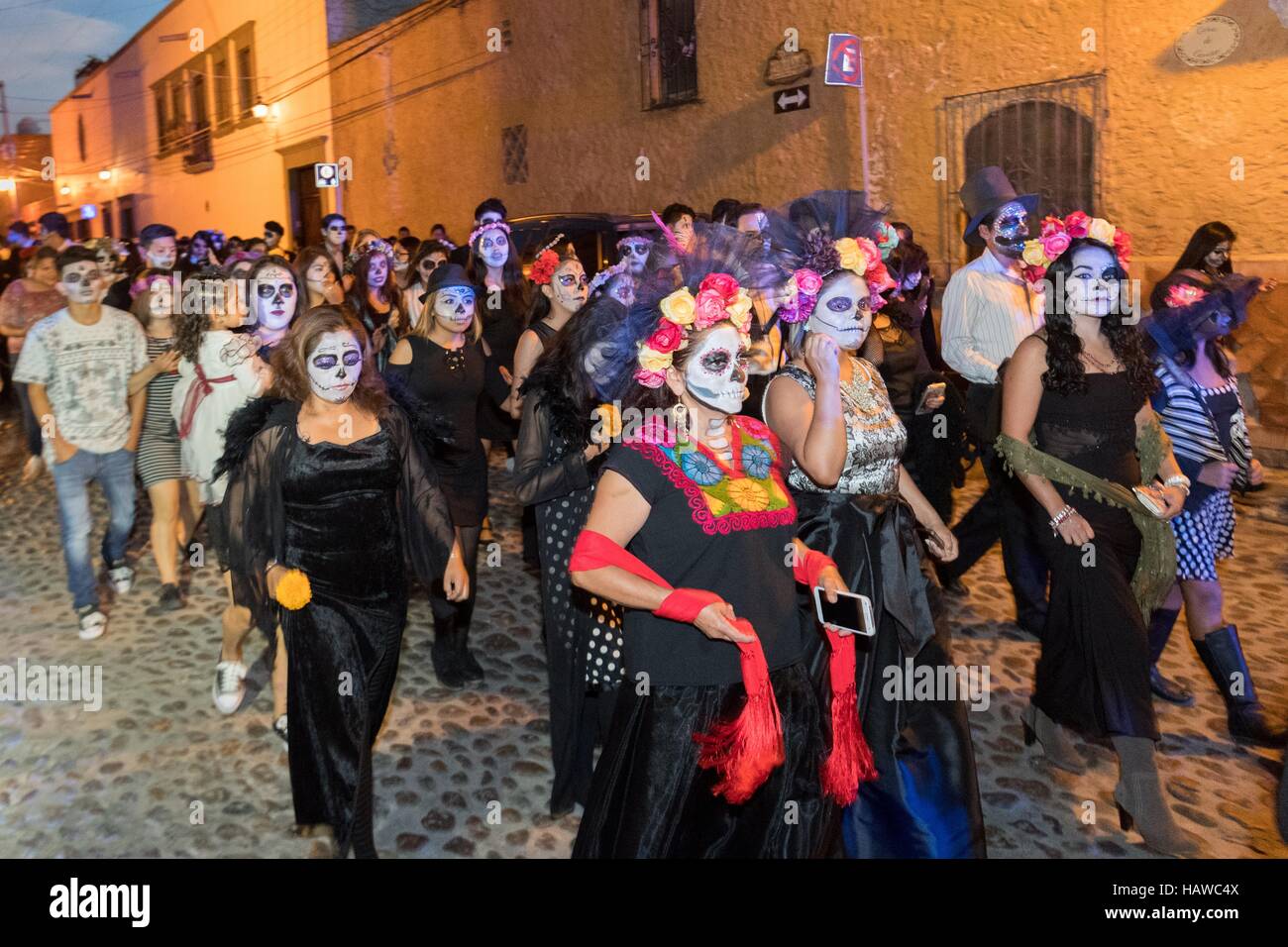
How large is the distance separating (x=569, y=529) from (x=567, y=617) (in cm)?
34

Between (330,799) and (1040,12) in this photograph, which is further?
(1040,12)

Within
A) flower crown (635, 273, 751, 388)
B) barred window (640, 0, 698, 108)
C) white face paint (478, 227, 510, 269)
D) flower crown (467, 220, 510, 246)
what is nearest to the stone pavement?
flower crown (635, 273, 751, 388)

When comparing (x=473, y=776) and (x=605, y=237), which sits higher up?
(x=605, y=237)

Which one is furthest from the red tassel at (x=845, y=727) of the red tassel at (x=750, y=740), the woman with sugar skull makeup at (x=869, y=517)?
the woman with sugar skull makeup at (x=869, y=517)

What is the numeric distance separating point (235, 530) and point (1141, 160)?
912 cm

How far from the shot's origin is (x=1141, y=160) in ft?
35.1

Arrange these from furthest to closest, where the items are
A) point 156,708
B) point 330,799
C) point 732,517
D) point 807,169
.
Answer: point 807,169
point 156,708
point 330,799
point 732,517

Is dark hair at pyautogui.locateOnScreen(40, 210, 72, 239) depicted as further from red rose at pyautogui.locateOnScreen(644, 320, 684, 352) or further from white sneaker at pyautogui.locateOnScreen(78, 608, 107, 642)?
red rose at pyautogui.locateOnScreen(644, 320, 684, 352)

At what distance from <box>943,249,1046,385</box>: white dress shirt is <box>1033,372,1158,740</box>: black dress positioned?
1.83 meters

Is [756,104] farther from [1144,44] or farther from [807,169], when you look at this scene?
[1144,44]

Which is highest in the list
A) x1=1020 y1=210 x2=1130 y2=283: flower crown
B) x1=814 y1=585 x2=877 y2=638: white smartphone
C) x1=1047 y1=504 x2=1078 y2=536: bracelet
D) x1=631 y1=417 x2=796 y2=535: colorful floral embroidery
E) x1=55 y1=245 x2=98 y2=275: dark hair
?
x1=55 y1=245 x2=98 y2=275: dark hair

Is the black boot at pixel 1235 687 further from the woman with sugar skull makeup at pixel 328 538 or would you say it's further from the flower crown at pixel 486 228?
the flower crown at pixel 486 228

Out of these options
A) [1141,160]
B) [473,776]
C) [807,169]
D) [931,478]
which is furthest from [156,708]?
[807,169]

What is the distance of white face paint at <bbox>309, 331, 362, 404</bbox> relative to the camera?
165 inches
